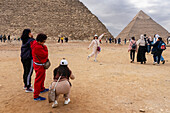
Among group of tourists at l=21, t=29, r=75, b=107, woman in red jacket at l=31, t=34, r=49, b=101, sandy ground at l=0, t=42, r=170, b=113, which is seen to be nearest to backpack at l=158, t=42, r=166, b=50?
sandy ground at l=0, t=42, r=170, b=113

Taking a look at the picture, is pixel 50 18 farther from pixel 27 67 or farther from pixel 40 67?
pixel 40 67

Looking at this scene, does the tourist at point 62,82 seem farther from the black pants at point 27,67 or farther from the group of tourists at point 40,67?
the black pants at point 27,67

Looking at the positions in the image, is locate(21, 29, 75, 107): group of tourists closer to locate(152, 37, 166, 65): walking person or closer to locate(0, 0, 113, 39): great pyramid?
locate(152, 37, 166, 65): walking person

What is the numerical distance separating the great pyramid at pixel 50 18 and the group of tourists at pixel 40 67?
42.6 meters

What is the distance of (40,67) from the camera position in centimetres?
397

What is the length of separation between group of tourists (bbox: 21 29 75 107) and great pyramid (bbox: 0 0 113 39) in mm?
42618

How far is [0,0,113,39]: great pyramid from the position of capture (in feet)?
161

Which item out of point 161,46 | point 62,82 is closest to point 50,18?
point 161,46

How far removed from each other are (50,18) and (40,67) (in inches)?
2135

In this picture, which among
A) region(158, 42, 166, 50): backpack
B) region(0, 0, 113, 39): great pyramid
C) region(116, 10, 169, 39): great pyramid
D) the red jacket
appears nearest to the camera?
the red jacket

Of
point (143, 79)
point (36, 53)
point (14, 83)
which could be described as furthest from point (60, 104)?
point (143, 79)

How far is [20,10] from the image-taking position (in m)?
57.1

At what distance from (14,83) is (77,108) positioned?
289 centimetres

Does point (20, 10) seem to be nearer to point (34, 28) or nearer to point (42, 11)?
point (42, 11)
